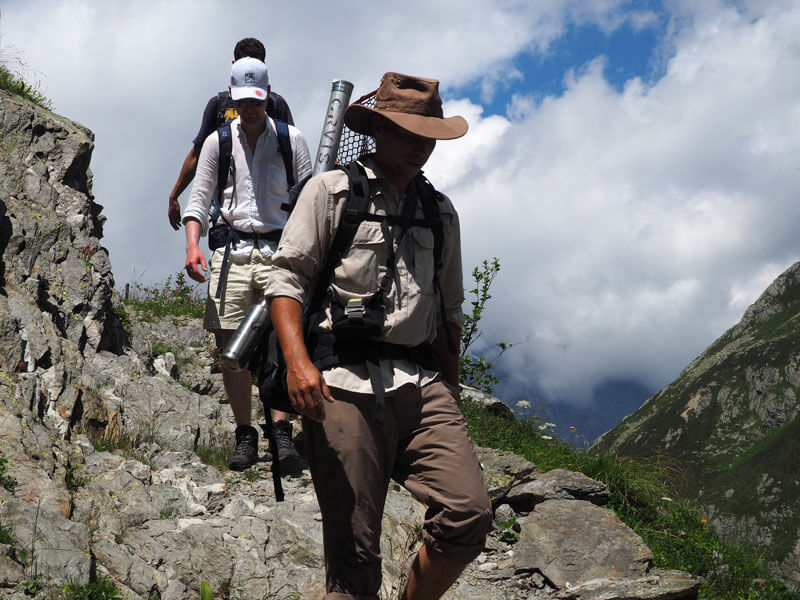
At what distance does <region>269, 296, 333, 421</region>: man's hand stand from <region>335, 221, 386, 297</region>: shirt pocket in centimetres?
25

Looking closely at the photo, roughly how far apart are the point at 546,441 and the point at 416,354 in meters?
6.27

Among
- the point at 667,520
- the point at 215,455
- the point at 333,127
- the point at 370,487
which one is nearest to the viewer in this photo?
the point at 370,487

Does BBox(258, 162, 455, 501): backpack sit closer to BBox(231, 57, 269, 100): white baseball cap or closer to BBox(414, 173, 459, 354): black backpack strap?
BBox(414, 173, 459, 354): black backpack strap

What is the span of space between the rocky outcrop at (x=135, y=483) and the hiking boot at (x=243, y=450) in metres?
0.11

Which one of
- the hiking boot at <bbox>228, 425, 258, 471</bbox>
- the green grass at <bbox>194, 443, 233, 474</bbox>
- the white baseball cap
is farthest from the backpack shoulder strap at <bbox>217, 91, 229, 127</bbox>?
the green grass at <bbox>194, 443, 233, 474</bbox>

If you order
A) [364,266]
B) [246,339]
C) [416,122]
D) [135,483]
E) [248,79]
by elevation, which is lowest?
[135,483]

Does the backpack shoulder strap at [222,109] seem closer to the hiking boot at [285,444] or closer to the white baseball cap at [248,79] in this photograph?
the white baseball cap at [248,79]

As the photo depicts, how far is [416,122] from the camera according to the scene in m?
3.49

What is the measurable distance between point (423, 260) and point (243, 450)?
3498mm

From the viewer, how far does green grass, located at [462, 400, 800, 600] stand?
6.70 metres

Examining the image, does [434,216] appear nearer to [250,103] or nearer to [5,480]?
[250,103]

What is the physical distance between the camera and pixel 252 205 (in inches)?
231

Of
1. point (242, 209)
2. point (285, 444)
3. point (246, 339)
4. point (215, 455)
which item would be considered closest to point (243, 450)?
point (285, 444)

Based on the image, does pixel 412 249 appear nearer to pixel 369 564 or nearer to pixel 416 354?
pixel 416 354
